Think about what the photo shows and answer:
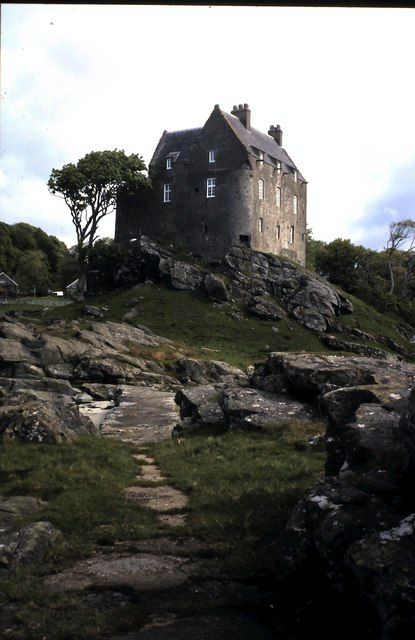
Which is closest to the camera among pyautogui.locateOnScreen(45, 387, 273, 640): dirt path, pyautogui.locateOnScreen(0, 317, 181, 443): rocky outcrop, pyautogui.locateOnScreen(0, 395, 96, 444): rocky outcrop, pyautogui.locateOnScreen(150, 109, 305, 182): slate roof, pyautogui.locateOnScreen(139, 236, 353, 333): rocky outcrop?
pyautogui.locateOnScreen(45, 387, 273, 640): dirt path

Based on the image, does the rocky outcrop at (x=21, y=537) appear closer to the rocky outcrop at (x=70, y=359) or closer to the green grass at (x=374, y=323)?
the rocky outcrop at (x=70, y=359)

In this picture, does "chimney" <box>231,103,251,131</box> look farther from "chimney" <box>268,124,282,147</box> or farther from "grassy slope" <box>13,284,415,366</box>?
"grassy slope" <box>13,284,415,366</box>

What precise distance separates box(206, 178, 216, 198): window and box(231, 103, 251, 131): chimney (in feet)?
39.8

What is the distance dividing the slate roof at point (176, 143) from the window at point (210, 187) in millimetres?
7021

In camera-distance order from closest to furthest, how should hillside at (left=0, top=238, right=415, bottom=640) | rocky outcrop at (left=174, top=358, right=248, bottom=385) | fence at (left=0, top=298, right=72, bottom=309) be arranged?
1. hillside at (left=0, top=238, right=415, bottom=640)
2. rocky outcrop at (left=174, top=358, right=248, bottom=385)
3. fence at (left=0, top=298, right=72, bottom=309)

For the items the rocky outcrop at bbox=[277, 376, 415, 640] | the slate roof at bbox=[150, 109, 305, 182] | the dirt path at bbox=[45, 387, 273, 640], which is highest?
the slate roof at bbox=[150, 109, 305, 182]

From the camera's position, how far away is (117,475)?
1736 centimetres

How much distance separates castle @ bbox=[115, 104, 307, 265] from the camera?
3580 inches

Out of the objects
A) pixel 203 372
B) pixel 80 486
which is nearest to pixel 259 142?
pixel 203 372

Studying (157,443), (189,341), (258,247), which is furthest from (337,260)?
(157,443)

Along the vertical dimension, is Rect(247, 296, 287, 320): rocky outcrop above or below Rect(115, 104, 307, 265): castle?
below

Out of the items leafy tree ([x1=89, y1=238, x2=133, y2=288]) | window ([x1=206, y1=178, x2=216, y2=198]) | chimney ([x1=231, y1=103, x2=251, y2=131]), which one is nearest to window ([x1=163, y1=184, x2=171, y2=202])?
window ([x1=206, y1=178, x2=216, y2=198])

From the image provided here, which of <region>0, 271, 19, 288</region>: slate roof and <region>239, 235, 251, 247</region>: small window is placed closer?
<region>239, 235, 251, 247</region>: small window

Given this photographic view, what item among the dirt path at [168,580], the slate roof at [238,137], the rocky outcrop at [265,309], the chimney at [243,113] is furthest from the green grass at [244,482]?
the chimney at [243,113]
